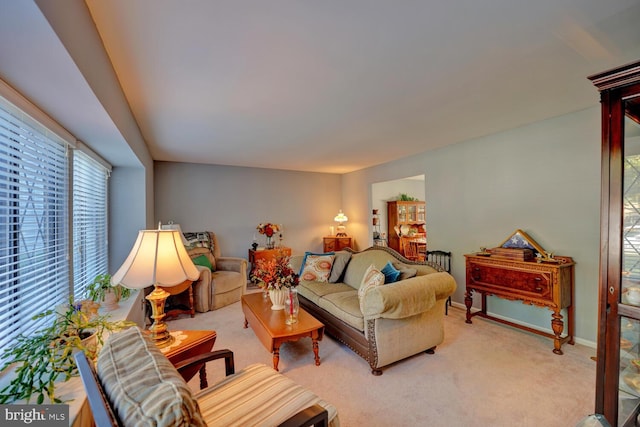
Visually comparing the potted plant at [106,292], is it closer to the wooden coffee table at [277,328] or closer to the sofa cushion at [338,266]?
the wooden coffee table at [277,328]

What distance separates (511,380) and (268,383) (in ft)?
6.58

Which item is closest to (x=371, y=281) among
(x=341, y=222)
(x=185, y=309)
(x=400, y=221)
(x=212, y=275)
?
(x=212, y=275)

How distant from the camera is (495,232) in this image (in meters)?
3.48

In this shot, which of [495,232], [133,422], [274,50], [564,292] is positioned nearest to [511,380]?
[564,292]

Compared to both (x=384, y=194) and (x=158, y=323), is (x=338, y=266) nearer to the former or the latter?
(x=158, y=323)

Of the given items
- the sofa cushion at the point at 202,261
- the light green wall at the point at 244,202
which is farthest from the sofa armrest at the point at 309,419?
the light green wall at the point at 244,202

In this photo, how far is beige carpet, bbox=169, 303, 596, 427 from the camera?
182 centimetres

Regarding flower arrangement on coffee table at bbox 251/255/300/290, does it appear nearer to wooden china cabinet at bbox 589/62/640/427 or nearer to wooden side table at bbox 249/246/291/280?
wooden china cabinet at bbox 589/62/640/427

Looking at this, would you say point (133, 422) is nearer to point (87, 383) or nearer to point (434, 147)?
point (87, 383)

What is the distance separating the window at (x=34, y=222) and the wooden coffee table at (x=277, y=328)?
147cm

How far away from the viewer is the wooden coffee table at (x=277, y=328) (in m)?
2.30

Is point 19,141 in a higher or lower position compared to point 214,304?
higher

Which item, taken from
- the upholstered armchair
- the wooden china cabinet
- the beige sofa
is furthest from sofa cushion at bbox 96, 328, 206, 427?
the upholstered armchair

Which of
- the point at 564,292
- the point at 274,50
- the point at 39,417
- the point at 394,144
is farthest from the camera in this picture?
the point at 394,144
